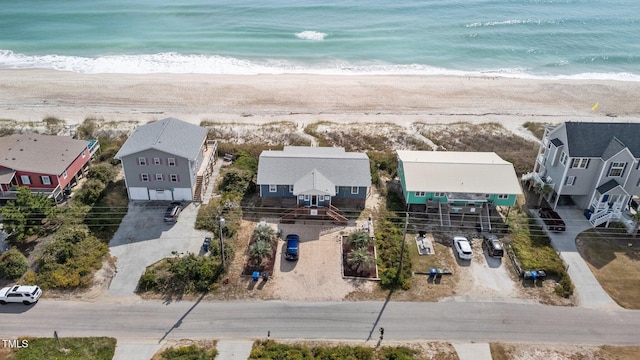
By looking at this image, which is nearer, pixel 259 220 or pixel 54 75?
pixel 259 220

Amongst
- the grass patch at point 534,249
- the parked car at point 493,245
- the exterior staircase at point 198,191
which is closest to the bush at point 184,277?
the exterior staircase at point 198,191

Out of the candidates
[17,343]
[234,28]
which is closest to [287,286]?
[17,343]

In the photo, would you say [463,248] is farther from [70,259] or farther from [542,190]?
[70,259]

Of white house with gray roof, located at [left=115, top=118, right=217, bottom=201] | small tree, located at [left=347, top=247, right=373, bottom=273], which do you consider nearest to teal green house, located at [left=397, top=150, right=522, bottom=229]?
small tree, located at [left=347, top=247, right=373, bottom=273]

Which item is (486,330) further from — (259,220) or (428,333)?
(259,220)

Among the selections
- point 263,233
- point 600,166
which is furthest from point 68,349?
point 600,166

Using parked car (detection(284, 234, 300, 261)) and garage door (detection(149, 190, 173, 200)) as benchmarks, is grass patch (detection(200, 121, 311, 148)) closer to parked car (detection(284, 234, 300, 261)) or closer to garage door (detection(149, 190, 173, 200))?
garage door (detection(149, 190, 173, 200))
